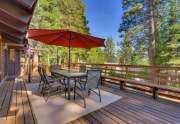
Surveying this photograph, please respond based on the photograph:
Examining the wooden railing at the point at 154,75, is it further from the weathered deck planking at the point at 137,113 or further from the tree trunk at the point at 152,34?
the tree trunk at the point at 152,34

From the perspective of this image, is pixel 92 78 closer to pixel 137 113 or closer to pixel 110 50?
pixel 137 113

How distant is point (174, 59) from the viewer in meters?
10.6

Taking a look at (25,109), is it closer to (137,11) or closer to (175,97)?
(175,97)

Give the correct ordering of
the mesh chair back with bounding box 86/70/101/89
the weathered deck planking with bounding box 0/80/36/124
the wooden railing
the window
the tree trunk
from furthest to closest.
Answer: the window
the tree trunk
the wooden railing
the mesh chair back with bounding box 86/70/101/89
the weathered deck planking with bounding box 0/80/36/124

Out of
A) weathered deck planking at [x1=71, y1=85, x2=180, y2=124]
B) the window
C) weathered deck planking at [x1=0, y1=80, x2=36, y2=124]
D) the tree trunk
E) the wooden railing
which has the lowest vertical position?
weathered deck planking at [x1=71, y1=85, x2=180, y2=124]

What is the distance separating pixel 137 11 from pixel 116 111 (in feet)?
30.1

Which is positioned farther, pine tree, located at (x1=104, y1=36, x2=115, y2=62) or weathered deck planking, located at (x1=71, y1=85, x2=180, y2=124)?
pine tree, located at (x1=104, y1=36, x2=115, y2=62)

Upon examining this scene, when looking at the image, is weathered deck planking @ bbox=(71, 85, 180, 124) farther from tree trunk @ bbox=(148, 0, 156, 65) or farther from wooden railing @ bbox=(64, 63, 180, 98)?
tree trunk @ bbox=(148, 0, 156, 65)

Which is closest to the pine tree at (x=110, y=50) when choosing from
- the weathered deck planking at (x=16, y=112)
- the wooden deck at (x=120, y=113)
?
the wooden deck at (x=120, y=113)

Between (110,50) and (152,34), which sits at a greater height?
(110,50)

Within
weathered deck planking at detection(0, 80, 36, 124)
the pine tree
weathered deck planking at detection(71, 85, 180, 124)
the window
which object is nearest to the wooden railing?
weathered deck planking at detection(71, 85, 180, 124)

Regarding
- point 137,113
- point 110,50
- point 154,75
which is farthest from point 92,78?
point 110,50

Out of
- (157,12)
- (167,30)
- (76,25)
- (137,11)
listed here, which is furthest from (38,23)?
(167,30)

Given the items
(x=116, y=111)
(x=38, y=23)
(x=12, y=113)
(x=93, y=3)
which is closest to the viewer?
(x=12, y=113)
